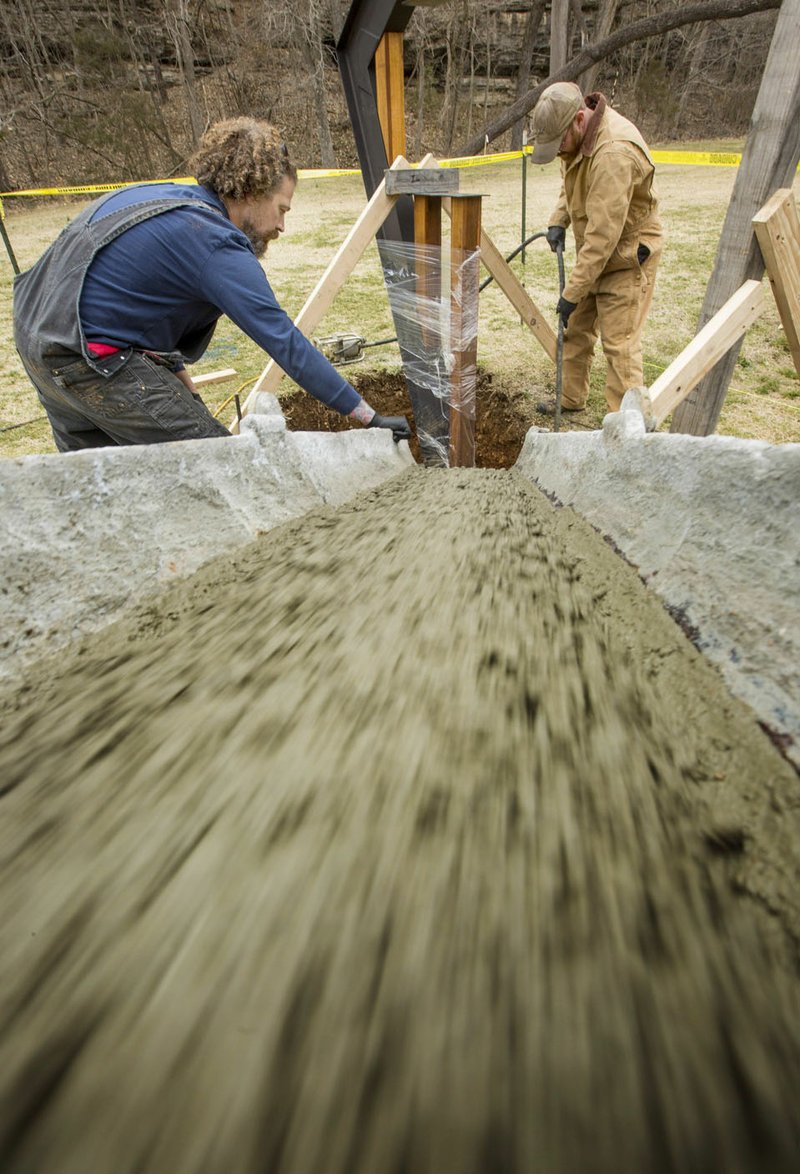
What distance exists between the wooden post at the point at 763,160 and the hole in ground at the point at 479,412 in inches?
51.1

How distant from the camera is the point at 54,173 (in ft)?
47.5

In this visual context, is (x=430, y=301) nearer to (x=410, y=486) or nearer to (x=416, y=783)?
(x=410, y=486)

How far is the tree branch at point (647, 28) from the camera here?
6.20 metres

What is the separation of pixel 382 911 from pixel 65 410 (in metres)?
2.15

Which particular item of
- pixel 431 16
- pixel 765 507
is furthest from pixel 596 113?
pixel 431 16

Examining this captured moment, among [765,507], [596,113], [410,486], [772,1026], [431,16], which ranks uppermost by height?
[431,16]

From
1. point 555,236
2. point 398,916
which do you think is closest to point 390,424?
point 555,236

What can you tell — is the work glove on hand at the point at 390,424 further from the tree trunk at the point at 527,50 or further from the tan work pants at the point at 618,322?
the tree trunk at the point at 527,50

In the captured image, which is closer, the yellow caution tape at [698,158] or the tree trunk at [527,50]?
the yellow caution tape at [698,158]

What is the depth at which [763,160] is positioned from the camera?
234 cm

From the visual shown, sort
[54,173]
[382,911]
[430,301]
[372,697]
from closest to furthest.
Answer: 1. [382,911]
2. [372,697]
3. [430,301]
4. [54,173]

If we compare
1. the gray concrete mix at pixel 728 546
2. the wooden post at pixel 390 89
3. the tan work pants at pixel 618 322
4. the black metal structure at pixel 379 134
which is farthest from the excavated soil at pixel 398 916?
the wooden post at pixel 390 89

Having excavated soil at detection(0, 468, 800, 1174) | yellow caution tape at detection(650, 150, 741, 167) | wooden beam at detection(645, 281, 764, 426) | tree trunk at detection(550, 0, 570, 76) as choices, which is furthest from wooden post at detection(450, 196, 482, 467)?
tree trunk at detection(550, 0, 570, 76)

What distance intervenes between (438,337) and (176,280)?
155 cm
